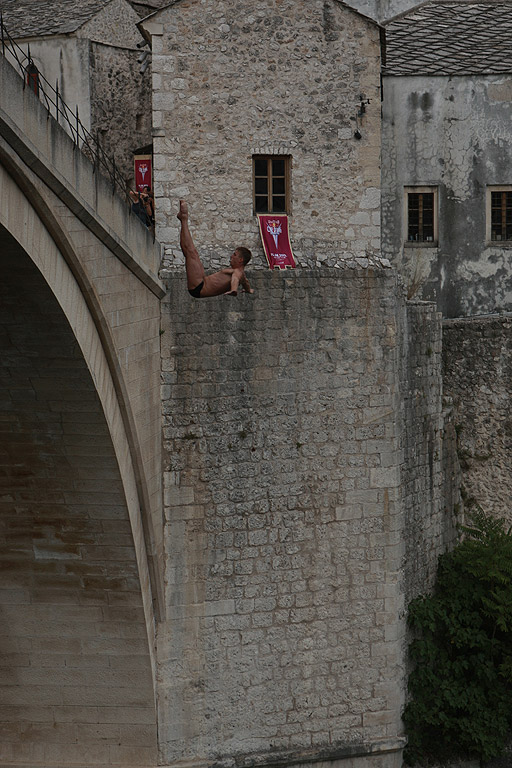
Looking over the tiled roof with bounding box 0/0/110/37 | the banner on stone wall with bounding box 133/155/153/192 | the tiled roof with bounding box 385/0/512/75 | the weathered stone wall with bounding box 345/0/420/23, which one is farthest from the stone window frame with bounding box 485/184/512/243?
the tiled roof with bounding box 0/0/110/37

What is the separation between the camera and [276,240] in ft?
44.8

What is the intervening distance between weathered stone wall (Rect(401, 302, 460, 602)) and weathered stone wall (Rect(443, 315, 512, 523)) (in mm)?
623

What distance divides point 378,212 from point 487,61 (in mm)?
4531

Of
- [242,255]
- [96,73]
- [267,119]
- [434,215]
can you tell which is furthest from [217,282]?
[434,215]

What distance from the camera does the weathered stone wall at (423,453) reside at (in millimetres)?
14836

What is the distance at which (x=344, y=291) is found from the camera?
13.8 metres

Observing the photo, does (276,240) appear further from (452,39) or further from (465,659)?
(452,39)

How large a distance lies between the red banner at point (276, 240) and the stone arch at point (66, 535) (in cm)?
280

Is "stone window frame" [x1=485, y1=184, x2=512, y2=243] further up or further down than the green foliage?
further up

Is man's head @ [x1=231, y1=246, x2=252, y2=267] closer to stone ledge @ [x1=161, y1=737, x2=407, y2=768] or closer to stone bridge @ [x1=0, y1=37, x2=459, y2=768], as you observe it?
stone bridge @ [x1=0, y1=37, x2=459, y2=768]

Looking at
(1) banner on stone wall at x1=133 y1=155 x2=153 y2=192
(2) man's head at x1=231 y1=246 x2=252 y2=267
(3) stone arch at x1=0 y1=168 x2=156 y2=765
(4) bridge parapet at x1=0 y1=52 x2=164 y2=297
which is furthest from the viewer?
(1) banner on stone wall at x1=133 y1=155 x2=153 y2=192

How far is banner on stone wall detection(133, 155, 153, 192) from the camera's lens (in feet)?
47.5

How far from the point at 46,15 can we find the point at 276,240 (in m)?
5.68

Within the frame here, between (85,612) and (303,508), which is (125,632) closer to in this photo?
Result: (85,612)
